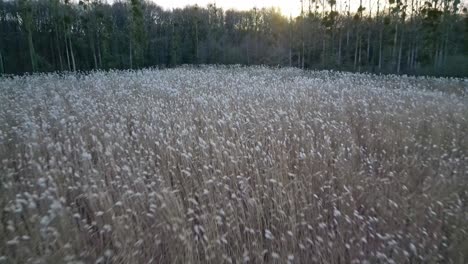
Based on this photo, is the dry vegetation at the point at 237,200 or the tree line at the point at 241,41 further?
the tree line at the point at 241,41

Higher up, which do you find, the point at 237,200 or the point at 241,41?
the point at 241,41

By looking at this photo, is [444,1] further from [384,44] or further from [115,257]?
[115,257]

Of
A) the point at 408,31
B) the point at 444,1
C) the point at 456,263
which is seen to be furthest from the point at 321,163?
the point at 444,1

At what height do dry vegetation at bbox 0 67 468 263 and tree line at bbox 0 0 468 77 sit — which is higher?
tree line at bbox 0 0 468 77

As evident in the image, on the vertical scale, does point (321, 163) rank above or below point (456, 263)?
above

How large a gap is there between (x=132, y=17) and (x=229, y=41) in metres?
13.4

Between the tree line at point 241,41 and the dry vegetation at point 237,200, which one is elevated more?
the tree line at point 241,41

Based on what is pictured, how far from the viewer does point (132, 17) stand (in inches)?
1260

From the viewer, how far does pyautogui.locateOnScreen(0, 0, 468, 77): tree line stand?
2803cm

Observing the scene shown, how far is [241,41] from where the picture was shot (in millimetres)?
41531

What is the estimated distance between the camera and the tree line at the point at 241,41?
2803cm

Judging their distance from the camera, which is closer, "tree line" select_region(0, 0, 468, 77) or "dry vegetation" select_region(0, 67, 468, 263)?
"dry vegetation" select_region(0, 67, 468, 263)

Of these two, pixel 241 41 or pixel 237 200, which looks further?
pixel 241 41

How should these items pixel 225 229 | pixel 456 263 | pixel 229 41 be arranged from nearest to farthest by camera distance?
pixel 456 263
pixel 225 229
pixel 229 41
